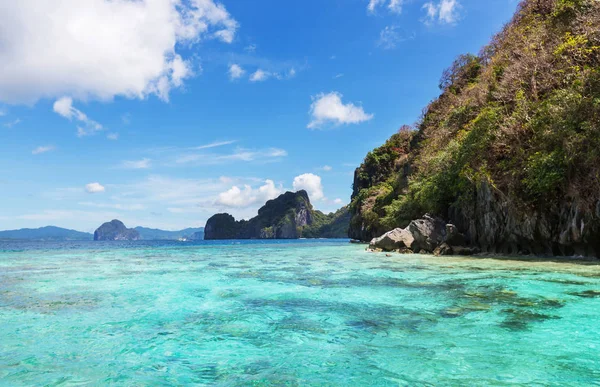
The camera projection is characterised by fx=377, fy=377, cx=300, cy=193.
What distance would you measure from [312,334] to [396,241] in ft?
81.0

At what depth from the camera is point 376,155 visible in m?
71.0

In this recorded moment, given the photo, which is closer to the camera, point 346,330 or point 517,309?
point 346,330

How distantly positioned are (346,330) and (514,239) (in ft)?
63.5

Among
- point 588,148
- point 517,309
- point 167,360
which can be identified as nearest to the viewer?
point 167,360

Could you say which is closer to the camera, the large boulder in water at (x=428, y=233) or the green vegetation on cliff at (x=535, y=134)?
the green vegetation on cliff at (x=535, y=134)

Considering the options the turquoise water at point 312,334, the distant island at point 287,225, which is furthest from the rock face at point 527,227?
the distant island at point 287,225

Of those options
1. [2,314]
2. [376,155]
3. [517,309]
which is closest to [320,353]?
[517,309]

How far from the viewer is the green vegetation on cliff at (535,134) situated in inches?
662

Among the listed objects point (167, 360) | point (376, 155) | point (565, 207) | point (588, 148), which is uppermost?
point (376, 155)

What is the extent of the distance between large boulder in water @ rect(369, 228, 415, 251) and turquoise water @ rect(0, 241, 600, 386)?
55.0 ft

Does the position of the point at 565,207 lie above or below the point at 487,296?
above

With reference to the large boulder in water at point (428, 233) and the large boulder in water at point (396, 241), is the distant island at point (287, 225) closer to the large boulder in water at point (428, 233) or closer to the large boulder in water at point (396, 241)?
the large boulder in water at point (396, 241)

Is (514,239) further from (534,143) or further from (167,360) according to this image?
(167,360)

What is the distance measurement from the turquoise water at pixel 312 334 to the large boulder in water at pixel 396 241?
16.8 m
